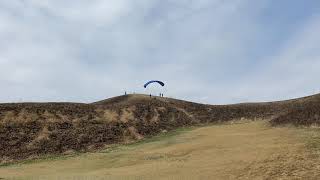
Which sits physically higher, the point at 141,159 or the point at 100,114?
the point at 100,114

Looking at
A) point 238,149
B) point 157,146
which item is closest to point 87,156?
point 157,146

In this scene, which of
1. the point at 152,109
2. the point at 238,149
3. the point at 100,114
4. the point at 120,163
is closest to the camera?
the point at 238,149

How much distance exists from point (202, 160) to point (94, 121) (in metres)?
21.7

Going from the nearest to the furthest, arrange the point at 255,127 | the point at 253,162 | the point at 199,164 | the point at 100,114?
1. the point at 253,162
2. the point at 199,164
3. the point at 255,127
4. the point at 100,114

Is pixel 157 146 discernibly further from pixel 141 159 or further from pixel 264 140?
pixel 264 140

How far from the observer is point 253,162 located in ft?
83.4

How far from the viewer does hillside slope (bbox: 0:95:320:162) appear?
41.1 meters

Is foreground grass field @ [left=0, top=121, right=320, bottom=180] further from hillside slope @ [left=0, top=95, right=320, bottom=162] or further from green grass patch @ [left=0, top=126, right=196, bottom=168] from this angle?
hillside slope @ [left=0, top=95, right=320, bottom=162]

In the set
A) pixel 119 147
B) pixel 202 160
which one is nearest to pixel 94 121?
pixel 119 147

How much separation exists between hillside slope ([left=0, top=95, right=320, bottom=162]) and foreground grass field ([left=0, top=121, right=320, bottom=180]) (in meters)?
2.49

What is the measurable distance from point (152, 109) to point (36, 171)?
83.3 feet

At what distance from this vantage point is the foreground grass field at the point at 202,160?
24.0 metres

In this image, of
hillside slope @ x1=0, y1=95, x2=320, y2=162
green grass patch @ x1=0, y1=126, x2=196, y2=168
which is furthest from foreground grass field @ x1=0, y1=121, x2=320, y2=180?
hillside slope @ x1=0, y1=95, x2=320, y2=162

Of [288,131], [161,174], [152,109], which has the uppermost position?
[152,109]
